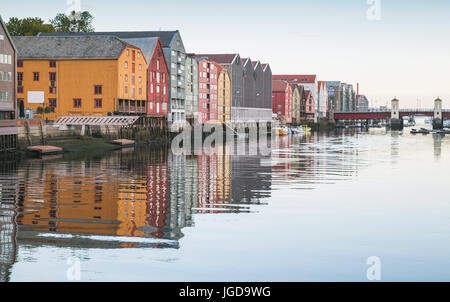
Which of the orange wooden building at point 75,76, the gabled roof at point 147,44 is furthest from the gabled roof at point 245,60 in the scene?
the orange wooden building at point 75,76

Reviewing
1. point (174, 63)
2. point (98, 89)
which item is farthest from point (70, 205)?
point (174, 63)

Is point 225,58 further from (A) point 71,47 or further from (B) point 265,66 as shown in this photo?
(A) point 71,47

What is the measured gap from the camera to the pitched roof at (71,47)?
88.9 m

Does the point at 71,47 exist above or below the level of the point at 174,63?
below

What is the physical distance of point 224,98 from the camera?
14962 centimetres

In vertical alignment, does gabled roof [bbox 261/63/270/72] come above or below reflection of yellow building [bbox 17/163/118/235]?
above

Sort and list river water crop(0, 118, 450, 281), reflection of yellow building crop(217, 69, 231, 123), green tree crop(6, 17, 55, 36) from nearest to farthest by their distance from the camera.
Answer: river water crop(0, 118, 450, 281)
green tree crop(6, 17, 55, 36)
reflection of yellow building crop(217, 69, 231, 123)

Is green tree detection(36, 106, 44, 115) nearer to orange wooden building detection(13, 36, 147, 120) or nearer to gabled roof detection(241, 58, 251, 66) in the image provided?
orange wooden building detection(13, 36, 147, 120)

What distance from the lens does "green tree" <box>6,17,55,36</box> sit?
401ft

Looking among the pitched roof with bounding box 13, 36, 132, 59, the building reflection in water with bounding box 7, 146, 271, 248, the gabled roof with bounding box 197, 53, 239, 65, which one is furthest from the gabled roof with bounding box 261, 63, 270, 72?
the building reflection in water with bounding box 7, 146, 271, 248

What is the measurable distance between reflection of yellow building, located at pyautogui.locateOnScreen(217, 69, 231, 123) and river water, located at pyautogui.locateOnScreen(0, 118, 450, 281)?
10162 centimetres

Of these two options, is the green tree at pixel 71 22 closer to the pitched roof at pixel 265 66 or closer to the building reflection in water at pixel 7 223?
the pitched roof at pixel 265 66

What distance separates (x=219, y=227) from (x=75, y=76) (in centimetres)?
7055
